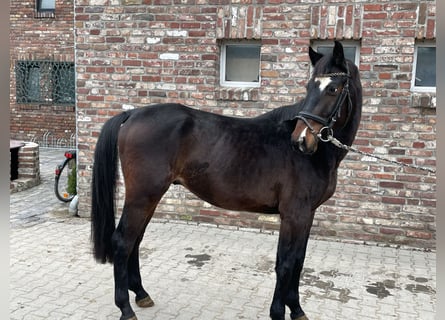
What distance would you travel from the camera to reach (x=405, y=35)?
14.3 ft

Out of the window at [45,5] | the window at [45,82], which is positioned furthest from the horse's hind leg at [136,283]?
the window at [45,5]

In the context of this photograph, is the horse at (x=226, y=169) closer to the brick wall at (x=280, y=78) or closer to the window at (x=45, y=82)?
the brick wall at (x=280, y=78)

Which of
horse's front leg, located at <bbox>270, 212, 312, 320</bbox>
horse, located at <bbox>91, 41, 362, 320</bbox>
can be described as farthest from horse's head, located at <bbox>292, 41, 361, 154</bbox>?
horse's front leg, located at <bbox>270, 212, 312, 320</bbox>

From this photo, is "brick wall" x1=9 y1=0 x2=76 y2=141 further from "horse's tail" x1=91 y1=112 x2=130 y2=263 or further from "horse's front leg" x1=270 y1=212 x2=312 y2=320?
"horse's front leg" x1=270 y1=212 x2=312 y2=320

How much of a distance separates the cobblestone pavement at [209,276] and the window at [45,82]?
23.9 feet

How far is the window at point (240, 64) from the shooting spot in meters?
5.02

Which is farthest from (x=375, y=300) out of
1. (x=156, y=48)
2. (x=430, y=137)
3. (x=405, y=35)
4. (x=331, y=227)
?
(x=156, y=48)

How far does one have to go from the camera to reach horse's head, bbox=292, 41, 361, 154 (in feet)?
8.35

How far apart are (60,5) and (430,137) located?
10.8 metres

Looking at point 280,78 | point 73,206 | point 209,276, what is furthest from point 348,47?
point 73,206

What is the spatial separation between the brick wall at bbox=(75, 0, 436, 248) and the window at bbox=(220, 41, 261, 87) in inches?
6.7

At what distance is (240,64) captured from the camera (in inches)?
200

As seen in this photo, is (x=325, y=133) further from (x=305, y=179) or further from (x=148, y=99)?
(x=148, y=99)

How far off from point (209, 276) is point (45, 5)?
11289 mm
